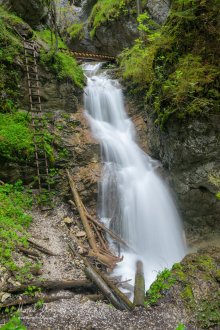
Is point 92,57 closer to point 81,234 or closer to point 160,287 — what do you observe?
point 81,234

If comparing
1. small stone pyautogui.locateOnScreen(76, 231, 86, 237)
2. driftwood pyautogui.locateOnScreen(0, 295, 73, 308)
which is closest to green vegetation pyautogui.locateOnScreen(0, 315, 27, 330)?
driftwood pyautogui.locateOnScreen(0, 295, 73, 308)

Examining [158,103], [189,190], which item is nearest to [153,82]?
[158,103]

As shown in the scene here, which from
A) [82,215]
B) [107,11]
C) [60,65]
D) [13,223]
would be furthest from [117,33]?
[13,223]

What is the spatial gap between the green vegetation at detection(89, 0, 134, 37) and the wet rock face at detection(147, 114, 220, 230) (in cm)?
1296

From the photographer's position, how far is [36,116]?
9.90 m

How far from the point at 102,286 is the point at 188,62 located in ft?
19.5

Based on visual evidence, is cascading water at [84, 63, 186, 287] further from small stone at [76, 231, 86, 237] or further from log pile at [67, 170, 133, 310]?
small stone at [76, 231, 86, 237]

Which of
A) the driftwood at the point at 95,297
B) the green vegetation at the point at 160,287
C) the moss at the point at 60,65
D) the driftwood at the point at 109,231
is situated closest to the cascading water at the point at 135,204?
the driftwood at the point at 109,231

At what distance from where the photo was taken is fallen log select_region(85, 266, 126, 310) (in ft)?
16.7

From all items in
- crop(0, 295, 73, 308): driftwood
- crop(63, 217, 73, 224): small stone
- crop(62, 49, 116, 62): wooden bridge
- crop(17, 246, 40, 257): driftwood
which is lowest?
crop(0, 295, 73, 308): driftwood

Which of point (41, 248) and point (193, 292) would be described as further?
point (41, 248)

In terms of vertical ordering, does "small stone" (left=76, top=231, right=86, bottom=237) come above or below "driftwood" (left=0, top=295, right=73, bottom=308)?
below

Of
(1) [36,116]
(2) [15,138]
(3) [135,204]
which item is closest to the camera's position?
(2) [15,138]

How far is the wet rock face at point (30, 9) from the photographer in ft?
41.7
